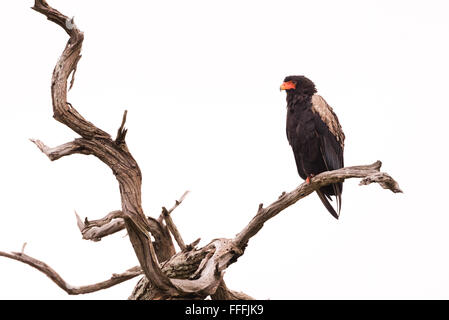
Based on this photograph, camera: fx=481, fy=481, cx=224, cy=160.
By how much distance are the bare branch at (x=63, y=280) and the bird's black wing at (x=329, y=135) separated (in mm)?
2330

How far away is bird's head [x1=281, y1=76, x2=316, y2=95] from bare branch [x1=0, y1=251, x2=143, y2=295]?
2609 mm

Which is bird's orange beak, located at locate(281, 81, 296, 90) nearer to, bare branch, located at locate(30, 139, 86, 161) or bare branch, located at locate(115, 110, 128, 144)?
bare branch, located at locate(115, 110, 128, 144)

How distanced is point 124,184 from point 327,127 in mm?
2339

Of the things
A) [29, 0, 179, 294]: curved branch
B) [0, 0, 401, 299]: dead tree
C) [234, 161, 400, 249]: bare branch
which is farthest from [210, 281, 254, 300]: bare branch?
[29, 0, 179, 294]: curved branch

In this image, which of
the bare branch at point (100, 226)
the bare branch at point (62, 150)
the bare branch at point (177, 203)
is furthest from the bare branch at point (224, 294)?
the bare branch at point (62, 150)

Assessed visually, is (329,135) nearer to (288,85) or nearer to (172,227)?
(288,85)

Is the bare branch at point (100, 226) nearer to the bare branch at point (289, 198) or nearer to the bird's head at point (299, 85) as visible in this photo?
the bare branch at point (289, 198)

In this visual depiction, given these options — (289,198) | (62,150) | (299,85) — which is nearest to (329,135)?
(299,85)

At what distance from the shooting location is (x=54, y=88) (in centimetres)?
408

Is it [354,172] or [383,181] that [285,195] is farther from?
[383,181]

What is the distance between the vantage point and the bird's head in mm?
5461

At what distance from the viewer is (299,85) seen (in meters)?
5.48
